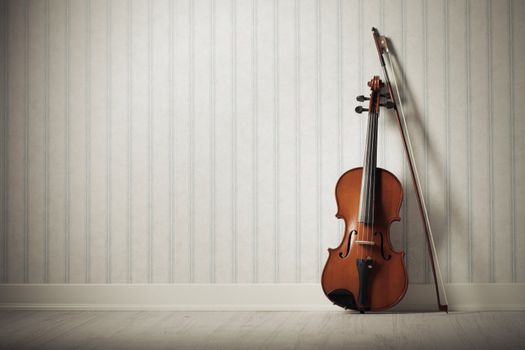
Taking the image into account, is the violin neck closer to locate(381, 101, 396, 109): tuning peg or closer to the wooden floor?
locate(381, 101, 396, 109): tuning peg

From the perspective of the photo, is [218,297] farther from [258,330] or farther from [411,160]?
[411,160]

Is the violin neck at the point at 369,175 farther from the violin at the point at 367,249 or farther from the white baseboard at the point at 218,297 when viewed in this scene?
the white baseboard at the point at 218,297

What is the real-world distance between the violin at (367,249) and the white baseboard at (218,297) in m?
0.29

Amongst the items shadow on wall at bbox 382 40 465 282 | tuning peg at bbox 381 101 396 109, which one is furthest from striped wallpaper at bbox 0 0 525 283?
tuning peg at bbox 381 101 396 109

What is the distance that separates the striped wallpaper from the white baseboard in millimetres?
56

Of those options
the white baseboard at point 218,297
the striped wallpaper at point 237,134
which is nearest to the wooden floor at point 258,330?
the white baseboard at point 218,297

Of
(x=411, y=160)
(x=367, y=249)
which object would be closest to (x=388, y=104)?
(x=411, y=160)

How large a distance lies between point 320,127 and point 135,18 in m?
1.25

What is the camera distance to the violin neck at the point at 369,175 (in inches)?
116

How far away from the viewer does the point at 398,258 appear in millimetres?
2953

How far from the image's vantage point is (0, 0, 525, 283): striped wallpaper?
330 centimetres

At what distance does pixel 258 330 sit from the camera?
2.75 meters

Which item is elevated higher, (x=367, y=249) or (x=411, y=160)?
(x=411, y=160)

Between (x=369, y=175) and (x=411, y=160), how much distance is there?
13.0 inches
